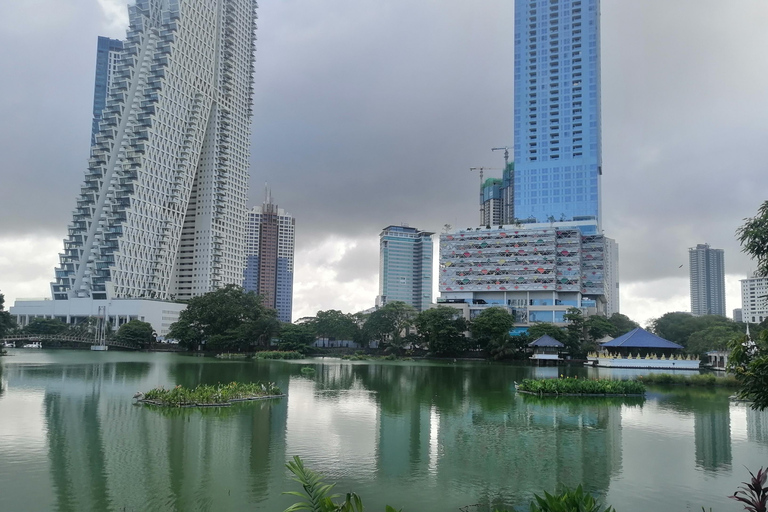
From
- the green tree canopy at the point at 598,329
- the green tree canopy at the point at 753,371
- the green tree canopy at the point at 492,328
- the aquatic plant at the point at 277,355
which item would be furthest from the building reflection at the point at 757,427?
the green tree canopy at the point at 598,329

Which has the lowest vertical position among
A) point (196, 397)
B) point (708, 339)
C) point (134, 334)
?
point (196, 397)

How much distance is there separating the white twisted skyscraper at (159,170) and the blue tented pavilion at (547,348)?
80.6m

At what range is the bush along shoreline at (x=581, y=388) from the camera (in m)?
39.8

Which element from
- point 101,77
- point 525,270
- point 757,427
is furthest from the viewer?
point 101,77

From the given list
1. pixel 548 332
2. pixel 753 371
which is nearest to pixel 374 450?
pixel 753 371

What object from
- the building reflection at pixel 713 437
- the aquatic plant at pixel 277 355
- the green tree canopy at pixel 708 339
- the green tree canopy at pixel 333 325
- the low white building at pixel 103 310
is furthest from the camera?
the low white building at pixel 103 310

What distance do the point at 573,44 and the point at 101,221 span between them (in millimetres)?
107770

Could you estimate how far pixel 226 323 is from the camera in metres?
95.2

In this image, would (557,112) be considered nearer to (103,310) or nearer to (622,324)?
(622,324)

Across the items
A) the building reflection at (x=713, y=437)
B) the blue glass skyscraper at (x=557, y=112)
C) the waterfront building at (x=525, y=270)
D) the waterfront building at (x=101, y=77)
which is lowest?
the building reflection at (x=713, y=437)

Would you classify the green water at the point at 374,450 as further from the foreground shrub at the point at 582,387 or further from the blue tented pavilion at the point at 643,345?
the blue tented pavilion at the point at 643,345

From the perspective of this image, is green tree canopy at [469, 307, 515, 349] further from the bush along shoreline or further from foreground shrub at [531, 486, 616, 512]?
foreground shrub at [531, 486, 616, 512]

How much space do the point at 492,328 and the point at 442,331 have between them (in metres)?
7.08

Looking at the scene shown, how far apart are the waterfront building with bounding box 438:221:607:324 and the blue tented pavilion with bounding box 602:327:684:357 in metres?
42.4
